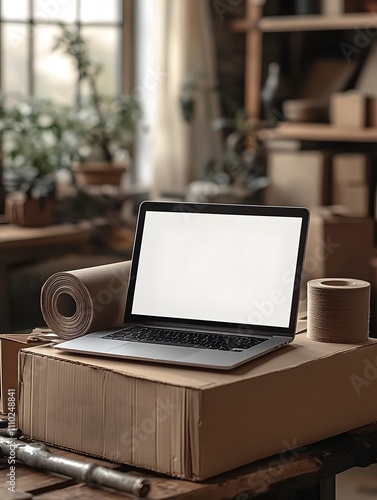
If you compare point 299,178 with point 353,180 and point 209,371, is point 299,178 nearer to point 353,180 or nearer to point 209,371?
point 353,180

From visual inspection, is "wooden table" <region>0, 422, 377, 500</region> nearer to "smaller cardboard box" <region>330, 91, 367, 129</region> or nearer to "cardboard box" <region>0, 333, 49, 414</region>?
"cardboard box" <region>0, 333, 49, 414</region>

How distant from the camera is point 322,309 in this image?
148cm

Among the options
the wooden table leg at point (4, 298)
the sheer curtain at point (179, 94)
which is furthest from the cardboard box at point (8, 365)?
the sheer curtain at point (179, 94)

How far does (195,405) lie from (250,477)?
13 centimetres

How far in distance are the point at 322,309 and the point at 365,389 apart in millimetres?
133

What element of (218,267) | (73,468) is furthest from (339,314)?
(73,468)

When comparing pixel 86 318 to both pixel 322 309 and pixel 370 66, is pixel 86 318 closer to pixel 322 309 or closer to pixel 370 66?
pixel 322 309

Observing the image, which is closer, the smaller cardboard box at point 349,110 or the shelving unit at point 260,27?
the smaller cardboard box at point 349,110

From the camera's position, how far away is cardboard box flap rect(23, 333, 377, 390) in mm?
1265

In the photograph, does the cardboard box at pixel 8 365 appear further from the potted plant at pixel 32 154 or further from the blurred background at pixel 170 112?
the potted plant at pixel 32 154

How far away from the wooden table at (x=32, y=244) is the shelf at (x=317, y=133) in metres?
1.02

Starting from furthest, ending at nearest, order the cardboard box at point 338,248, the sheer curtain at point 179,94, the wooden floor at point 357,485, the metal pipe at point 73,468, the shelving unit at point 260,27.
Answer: the sheer curtain at point 179,94
the shelving unit at point 260,27
the cardboard box at point 338,248
the wooden floor at point 357,485
the metal pipe at point 73,468

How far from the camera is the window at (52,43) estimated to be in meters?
4.41

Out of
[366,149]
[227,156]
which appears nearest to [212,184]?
[227,156]
